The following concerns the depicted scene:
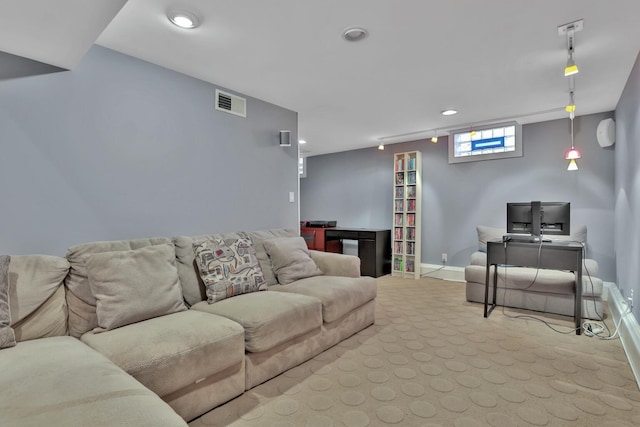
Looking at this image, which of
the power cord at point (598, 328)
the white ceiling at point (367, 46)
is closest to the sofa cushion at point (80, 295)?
the white ceiling at point (367, 46)

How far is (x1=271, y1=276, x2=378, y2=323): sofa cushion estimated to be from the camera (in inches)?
97.2

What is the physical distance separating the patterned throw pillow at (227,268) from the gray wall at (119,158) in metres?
0.56

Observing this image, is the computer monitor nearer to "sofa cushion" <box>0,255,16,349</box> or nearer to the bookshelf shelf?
the bookshelf shelf

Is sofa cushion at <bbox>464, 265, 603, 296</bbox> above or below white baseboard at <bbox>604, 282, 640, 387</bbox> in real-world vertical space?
above

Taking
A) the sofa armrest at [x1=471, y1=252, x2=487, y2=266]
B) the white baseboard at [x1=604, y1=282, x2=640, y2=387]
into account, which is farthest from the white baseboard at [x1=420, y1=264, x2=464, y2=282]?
the white baseboard at [x1=604, y1=282, x2=640, y2=387]

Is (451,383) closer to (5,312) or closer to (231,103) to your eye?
(5,312)

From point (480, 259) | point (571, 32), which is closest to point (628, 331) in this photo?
point (480, 259)

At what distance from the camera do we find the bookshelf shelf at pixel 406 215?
5332mm

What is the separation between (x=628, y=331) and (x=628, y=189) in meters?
1.36

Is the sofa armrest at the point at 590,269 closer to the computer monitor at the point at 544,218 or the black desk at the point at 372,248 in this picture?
the computer monitor at the point at 544,218

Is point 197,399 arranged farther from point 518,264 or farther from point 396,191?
point 396,191

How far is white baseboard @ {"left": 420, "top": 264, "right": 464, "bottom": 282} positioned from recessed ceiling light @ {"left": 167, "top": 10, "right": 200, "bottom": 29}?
15.6 ft

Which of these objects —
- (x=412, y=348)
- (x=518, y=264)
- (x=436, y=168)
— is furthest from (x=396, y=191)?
(x=412, y=348)

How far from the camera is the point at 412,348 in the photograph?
2.57m
